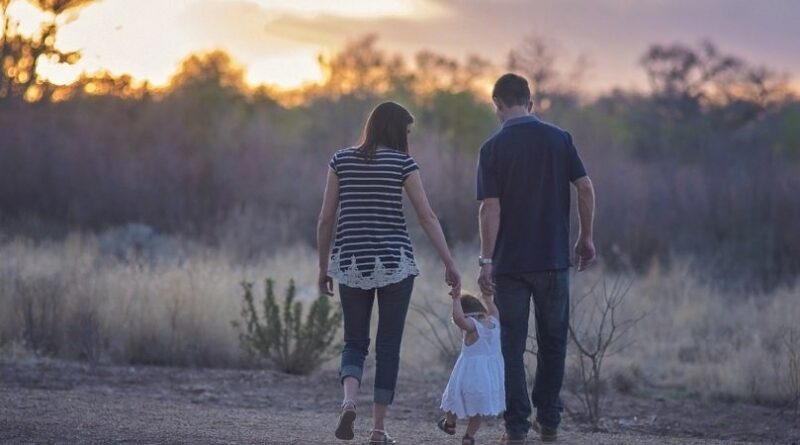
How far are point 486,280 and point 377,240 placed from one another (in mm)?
736

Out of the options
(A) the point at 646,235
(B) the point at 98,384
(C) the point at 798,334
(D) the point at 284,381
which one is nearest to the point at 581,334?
(C) the point at 798,334

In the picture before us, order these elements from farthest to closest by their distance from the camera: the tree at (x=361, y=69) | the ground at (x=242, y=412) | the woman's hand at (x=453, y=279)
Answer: the tree at (x=361, y=69) → the ground at (x=242, y=412) → the woman's hand at (x=453, y=279)

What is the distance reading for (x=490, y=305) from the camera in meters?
7.62

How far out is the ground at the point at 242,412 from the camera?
8.34 meters

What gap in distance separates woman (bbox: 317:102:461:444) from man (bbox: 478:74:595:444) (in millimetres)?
457

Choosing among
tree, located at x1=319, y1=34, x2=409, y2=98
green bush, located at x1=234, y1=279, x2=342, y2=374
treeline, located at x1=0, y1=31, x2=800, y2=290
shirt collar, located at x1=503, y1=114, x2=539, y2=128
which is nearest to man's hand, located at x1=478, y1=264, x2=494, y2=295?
shirt collar, located at x1=503, y1=114, x2=539, y2=128

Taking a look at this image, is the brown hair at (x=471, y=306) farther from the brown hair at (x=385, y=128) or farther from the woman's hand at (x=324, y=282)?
the brown hair at (x=385, y=128)

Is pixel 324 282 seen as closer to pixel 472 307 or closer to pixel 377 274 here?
pixel 377 274

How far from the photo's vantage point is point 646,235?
26453 mm

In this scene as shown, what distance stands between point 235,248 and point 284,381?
11683 mm

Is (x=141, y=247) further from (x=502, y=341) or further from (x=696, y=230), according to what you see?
(x=502, y=341)

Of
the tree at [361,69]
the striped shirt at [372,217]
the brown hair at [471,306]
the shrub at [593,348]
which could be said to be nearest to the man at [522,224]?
the brown hair at [471,306]

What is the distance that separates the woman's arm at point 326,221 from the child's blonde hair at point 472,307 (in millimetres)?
771

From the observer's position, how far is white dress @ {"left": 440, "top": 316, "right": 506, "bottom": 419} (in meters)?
7.35
